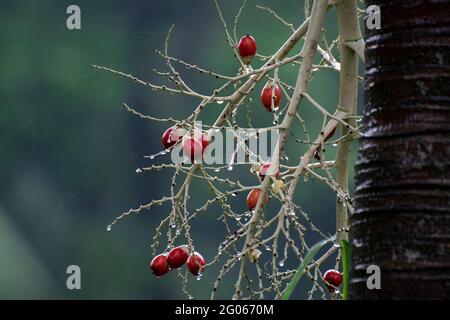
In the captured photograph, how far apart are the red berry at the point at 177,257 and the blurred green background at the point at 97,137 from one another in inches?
542

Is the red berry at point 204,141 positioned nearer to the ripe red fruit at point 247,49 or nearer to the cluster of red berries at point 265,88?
the cluster of red berries at point 265,88

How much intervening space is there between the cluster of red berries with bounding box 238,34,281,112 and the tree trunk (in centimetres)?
50

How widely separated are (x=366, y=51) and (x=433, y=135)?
20 centimetres

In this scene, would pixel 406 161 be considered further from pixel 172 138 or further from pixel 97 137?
pixel 97 137

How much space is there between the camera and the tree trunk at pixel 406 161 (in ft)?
5.33

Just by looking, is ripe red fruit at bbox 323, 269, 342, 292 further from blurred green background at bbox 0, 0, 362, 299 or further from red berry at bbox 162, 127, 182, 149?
blurred green background at bbox 0, 0, 362, 299

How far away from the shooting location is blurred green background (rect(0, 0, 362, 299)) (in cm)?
1703

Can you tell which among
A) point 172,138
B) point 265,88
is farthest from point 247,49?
point 172,138

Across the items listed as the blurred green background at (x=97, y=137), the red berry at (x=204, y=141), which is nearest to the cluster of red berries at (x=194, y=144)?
the red berry at (x=204, y=141)

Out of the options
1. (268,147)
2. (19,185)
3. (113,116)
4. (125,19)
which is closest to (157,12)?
(125,19)

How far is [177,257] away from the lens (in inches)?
81.9

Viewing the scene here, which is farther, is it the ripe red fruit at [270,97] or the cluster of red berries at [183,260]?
the ripe red fruit at [270,97]

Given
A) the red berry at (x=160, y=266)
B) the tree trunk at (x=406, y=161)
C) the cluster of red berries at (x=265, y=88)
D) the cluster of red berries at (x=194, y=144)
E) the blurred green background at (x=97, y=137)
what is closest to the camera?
the tree trunk at (x=406, y=161)
